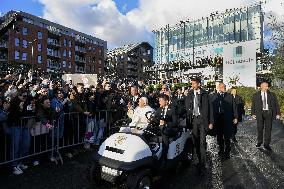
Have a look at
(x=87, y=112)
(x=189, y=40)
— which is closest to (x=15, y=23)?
(x=87, y=112)

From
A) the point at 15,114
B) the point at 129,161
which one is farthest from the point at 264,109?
the point at 15,114

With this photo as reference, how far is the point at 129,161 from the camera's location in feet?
17.0

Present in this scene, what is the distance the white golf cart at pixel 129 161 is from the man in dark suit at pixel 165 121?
134mm

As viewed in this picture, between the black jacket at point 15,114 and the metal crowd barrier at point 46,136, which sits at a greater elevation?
the black jacket at point 15,114

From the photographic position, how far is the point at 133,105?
10.7 metres

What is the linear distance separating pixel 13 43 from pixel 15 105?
5832cm

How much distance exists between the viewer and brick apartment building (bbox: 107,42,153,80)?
3959 inches

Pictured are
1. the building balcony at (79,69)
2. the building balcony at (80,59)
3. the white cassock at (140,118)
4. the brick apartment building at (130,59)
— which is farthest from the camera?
the brick apartment building at (130,59)

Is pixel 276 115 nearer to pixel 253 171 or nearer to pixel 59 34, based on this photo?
pixel 253 171

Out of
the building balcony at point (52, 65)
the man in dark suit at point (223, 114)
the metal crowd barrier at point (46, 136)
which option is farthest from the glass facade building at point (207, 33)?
the metal crowd barrier at point (46, 136)

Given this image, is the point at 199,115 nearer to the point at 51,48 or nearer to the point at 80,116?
the point at 80,116

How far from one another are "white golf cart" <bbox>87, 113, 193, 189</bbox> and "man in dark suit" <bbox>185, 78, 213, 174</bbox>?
129cm

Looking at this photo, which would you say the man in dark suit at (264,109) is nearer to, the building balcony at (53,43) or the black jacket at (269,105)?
the black jacket at (269,105)

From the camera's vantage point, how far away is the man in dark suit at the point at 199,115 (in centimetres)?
709
